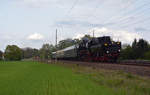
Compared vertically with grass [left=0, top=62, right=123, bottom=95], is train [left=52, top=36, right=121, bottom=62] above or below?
above

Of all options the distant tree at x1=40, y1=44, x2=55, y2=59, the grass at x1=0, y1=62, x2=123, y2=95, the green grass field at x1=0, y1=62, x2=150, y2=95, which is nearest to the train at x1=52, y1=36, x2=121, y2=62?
the green grass field at x1=0, y1=62, x2=150, y2=95

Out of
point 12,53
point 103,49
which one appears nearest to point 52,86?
point 103,49

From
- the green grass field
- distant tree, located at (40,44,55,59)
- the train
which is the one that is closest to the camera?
the green grass field

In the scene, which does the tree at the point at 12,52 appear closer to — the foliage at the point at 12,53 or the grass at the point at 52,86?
the foliage at the point at 12,53

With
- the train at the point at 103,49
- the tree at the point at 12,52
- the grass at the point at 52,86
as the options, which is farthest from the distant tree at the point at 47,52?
the grass at the point at 52,86

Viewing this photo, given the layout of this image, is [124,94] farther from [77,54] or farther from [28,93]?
[77,54]

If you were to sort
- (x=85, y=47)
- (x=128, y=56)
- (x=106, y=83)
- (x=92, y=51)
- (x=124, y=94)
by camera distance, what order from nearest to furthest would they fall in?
(x=124, y=94) → (x=106, y=83) → (x=92, y=51) → (x=85, y=47) → (x=128, y=56)

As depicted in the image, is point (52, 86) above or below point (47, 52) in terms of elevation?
below

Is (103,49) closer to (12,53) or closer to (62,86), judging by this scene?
(62,86)

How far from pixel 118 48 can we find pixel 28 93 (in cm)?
2464

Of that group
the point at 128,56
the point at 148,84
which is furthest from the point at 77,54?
the point at 148,84

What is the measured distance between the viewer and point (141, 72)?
17.6m

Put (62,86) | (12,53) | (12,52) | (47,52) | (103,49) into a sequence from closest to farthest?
(62,86), (103,49), (47,52), (12,53), (12,52)

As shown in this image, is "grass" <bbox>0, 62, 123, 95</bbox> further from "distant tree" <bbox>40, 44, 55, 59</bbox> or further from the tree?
A: the tree
